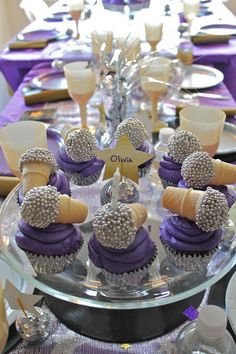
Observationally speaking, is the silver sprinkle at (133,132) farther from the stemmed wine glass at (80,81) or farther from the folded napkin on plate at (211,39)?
the folded napkin on plate at (211,39)

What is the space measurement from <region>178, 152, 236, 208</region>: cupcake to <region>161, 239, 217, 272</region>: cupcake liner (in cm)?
11

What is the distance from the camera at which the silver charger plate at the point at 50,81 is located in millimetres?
1579

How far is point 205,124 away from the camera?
2.98 ft

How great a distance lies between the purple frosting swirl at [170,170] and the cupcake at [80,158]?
13 cm

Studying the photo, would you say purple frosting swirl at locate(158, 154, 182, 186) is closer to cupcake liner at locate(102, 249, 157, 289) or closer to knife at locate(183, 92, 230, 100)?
cupcake liner at locate(102, 249, 157, 289)

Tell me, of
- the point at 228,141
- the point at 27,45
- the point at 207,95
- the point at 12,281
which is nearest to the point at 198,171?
the point at 12,281

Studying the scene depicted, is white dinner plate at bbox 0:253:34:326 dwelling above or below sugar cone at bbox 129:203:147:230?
below


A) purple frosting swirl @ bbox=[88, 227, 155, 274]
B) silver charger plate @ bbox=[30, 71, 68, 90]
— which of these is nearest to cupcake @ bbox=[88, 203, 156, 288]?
purple frosting swirl @ bbox=[88, 227, 155, 274]

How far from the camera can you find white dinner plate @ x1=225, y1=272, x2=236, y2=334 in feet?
2.16

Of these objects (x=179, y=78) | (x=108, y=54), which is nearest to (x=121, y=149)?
(x=108, y=54)

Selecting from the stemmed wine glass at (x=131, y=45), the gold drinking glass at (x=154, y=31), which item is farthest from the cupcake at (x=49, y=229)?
the gold drinking glass at (x=154, y=31)

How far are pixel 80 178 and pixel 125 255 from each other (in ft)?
0.92

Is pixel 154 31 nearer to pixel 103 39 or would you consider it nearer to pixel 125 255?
pixel 103 39

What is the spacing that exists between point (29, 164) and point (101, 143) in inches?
18.9
